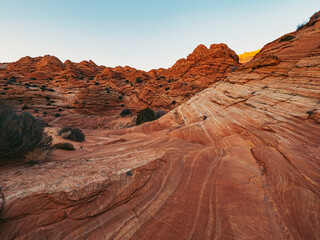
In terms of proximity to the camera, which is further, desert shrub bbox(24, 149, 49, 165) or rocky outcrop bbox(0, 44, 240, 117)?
rocky outcrop bbox(0, 44, 240, 117)

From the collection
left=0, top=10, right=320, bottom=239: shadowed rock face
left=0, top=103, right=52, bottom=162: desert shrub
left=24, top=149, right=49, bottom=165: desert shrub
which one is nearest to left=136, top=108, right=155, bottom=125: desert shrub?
left=0, top=10, right=320, bottom=239: shadowed rock face

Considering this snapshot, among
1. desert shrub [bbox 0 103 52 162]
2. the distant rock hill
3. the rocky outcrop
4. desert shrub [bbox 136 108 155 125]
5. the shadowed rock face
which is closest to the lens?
the shadowed rock face

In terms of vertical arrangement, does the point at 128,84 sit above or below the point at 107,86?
above

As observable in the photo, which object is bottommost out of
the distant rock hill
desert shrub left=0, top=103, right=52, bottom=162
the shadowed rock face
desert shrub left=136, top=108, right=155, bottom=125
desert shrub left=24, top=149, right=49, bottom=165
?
desert shrub left=136, top=108, right=155, bottom=125

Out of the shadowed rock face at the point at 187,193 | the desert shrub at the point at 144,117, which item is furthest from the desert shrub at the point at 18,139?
the desert shrub at the point at 144,117

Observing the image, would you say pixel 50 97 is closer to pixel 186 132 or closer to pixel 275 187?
pixel 186 132

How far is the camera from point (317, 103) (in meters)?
4.89

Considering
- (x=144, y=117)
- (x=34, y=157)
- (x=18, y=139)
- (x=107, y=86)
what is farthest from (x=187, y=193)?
(x=107, y=86)

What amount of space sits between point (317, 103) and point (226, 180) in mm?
5316

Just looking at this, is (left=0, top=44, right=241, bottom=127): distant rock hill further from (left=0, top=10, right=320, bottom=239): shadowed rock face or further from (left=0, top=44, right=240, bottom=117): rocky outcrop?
(left=0, top=10, right=320, bottom=239): shadowed rock face

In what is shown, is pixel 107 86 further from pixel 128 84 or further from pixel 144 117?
pixel 144 117

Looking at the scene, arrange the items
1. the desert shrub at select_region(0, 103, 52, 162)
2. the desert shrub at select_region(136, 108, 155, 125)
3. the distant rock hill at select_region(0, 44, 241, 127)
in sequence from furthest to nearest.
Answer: the distant rock hill at select_region(0, 44, 241, 127), the desert shrub at select_region(136, 108, 155, 125), the desert shrub at select_region(0, 103, 52, 162)

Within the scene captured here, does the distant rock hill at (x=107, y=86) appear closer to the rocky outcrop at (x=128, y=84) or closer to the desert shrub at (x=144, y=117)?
the rocky outcrop at (x=128, y=84)

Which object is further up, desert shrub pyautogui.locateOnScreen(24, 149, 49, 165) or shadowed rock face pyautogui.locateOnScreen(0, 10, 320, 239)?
desert shrub pyautogui.locateOnScreen(24, 149, 49, 165)
